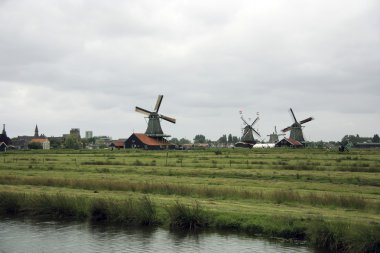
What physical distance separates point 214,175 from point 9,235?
26288 mm

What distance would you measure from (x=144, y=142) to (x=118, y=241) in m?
115

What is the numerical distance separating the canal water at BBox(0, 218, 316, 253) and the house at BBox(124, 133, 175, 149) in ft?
364

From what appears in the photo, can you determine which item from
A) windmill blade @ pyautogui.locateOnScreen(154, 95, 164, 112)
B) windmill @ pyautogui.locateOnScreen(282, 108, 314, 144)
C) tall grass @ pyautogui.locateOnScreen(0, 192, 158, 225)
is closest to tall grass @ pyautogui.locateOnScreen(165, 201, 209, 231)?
tall grass @ pyautogui.locateOnScreen(0, 192, 158, 225)

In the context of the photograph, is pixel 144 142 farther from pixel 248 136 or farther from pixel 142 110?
pixel 248 136

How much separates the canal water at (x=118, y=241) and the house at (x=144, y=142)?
4371 inches

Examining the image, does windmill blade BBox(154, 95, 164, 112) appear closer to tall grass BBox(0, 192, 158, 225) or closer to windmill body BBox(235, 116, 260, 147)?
windmill body BBox(235, 116, 260, 147)

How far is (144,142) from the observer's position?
142 meters

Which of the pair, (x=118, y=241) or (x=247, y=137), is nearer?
(x=118, y=241)

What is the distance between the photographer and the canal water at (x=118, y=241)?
26125 millimetres

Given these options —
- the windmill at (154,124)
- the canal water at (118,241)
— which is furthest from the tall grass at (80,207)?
the windmill at (154,124)

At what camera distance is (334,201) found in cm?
3259

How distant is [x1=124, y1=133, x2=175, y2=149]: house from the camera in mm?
143000

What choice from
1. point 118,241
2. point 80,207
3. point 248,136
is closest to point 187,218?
point 118,241

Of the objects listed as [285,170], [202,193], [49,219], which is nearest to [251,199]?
[202,193]
